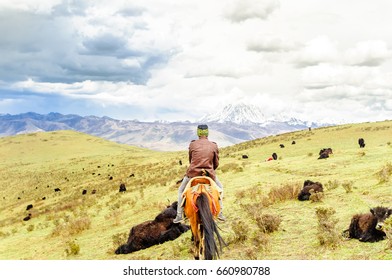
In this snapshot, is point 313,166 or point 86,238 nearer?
point 86,238

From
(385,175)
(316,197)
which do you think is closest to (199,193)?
(316,197)

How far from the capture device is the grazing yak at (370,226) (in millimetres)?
10184

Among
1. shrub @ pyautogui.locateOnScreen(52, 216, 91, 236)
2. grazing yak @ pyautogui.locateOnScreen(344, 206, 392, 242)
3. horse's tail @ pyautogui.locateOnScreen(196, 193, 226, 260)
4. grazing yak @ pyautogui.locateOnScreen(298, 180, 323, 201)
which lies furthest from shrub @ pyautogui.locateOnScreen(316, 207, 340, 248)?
shrub @ pyautogui.locateOnScreen(52, 216, 91, 236)

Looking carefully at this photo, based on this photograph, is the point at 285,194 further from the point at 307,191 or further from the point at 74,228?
the point at 74,228

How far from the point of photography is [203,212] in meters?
9.80

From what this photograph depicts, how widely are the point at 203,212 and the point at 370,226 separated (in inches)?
183

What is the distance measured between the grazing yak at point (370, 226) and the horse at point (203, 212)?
385cm

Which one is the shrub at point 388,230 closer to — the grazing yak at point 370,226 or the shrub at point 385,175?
the grazing yak at point 370,226

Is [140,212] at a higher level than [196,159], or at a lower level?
lower

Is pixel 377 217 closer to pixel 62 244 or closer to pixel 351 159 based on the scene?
pixel 62 244

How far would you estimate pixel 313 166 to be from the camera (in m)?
29.4

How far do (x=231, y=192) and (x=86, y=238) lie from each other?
8925 mm

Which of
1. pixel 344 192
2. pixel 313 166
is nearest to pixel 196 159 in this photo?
pixel 344 192
